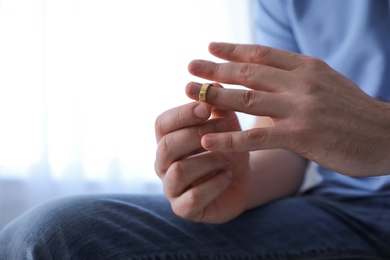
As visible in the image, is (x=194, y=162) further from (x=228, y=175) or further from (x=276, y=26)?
(x=276, y=26)

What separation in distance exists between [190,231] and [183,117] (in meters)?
0.23

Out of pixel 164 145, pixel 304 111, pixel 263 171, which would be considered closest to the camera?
pixel 304 111

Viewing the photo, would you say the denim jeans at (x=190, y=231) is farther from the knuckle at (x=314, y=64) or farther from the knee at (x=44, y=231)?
the knuckle at (x=314, y=64)

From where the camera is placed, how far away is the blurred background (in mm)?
1482

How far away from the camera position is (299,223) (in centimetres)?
98

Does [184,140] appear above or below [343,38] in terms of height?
below

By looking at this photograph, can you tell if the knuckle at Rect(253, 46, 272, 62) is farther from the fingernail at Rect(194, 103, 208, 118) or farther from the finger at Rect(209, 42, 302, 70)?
the fingernail at Rect(194, 103, 208, 118)

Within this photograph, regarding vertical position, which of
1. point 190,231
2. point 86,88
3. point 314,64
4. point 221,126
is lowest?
point 190,231

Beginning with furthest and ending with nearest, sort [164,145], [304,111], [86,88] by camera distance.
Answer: [86,88]
[164,145]
[304,111]

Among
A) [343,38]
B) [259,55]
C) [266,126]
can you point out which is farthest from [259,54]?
[343,38]

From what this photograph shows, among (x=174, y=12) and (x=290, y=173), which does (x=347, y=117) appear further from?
(x=174, y=12)

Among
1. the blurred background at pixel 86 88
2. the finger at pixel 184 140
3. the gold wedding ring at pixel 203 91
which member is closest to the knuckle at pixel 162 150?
the finger at pixel 184 140

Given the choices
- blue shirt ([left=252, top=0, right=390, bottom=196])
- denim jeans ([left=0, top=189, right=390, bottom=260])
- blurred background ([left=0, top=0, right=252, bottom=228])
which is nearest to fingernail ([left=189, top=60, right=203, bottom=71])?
denim jeans ([left=0, top=189, right=390, bottom=260])

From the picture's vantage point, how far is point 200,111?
748 millimetres
